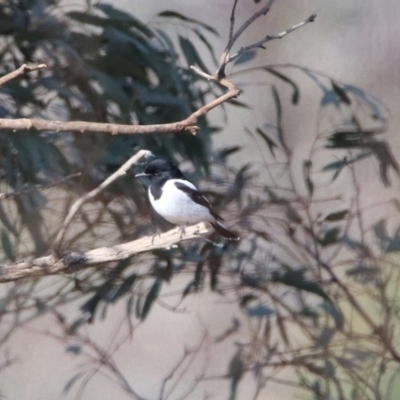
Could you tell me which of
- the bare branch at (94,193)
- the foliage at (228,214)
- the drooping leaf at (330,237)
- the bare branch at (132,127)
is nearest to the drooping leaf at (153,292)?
the foliage at (228,214)

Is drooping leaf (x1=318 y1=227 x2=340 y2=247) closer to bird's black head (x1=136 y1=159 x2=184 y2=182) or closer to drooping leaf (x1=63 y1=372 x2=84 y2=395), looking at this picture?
bird's black head (x1=136 y1=159 x2=184 y2=182)

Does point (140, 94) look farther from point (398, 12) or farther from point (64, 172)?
point (398, 12)

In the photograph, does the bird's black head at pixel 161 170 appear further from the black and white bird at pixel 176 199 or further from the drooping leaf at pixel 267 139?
the drooping leaf at pixel 267 139

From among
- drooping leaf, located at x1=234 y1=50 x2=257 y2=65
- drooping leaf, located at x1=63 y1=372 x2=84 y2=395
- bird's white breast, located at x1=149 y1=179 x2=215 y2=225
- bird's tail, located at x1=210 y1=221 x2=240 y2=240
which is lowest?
drooping leaf, located at x1=63 y1=372 x2=84 y2=395

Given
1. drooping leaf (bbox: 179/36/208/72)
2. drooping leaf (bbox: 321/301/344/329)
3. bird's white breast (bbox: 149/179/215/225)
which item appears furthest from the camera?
drooping leaf (bbox: 321/301/344/329)

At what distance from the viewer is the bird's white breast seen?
168cm

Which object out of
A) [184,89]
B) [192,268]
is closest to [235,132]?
[184,89]

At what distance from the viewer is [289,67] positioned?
1.92 m

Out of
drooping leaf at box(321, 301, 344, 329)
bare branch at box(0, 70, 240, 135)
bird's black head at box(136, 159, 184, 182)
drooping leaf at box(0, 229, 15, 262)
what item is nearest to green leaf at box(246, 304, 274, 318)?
drooping leaf at box(321, 301, 344, 329)

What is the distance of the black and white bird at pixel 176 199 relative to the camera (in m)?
1.69

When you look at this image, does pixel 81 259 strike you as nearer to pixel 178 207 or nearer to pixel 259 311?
pixel 178 207

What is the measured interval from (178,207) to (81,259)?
13.1 inches

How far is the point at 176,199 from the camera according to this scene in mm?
1688

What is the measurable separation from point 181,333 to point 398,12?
849 mm
